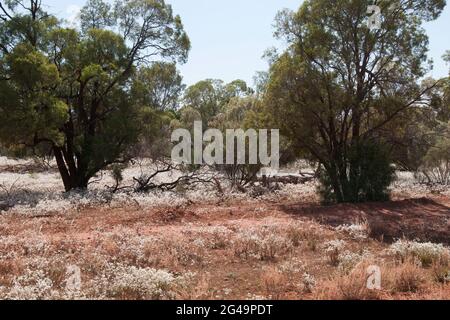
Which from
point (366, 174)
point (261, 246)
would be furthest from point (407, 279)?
point (366, 174)

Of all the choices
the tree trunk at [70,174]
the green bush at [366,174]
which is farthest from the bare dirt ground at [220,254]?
the tree trunk at [70,174]

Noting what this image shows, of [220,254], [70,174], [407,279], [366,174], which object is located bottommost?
[220,254]

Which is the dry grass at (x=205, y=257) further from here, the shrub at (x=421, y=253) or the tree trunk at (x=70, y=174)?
the tree trunk at (x=70, y=174)

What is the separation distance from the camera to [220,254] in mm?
9023

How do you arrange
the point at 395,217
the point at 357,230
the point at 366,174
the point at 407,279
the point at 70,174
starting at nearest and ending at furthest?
the point at 407,279 → the point at 357,230 → the point at 395,217 → the point at 366,174 → the point at 70,174

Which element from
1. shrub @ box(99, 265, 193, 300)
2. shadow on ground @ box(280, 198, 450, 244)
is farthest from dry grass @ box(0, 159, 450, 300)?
shadow on ground @ box(280, 198, 450, 244)

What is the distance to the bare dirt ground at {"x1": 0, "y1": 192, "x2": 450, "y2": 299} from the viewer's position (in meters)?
6.36

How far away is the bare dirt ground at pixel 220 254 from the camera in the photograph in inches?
250

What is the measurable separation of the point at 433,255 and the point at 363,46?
11.6 metres

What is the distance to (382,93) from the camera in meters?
18.2

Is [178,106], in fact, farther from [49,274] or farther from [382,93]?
[49,274]

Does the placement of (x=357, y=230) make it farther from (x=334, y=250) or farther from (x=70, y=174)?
(x=70, y=174)

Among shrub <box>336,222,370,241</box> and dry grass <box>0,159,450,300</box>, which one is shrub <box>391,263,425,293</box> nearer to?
dry grass <box>0,159,450,300</box>

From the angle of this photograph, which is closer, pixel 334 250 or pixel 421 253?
pixel 421 253
